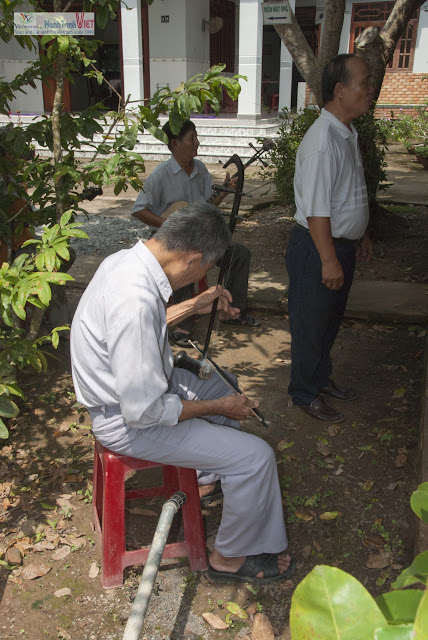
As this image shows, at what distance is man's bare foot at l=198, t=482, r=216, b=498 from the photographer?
10.7 ft

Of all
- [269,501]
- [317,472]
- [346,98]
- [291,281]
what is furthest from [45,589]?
[346,98]

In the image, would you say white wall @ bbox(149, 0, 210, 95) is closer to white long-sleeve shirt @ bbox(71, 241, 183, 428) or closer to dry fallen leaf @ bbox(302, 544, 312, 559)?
white long-sleeve shirt @ bbox(71, 241, 183, 428)

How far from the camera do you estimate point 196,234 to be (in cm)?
240

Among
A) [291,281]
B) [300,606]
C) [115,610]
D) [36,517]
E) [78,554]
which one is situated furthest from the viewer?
[291,281]

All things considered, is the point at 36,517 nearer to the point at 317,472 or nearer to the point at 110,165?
the point at 317,472

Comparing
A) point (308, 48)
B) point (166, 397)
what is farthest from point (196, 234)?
point (308, 48)

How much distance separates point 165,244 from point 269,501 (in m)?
1.20

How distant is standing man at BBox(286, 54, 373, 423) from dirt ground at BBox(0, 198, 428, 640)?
15.4 inches

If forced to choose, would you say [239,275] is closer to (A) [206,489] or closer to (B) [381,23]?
(A) [206,489]

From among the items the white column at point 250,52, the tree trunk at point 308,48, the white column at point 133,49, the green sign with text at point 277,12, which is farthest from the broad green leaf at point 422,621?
the white column at point 133,49

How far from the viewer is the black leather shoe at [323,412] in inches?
154

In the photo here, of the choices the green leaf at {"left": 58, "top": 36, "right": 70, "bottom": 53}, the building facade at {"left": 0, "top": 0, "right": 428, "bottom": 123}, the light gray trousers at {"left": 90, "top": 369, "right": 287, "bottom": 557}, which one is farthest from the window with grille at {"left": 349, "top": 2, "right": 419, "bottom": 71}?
the light gray trousers at {"left": 90, "top": 369, "right": 287, "bottom": 557}

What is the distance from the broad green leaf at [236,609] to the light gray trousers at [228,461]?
0.66 ft

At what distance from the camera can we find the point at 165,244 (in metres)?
2.41
